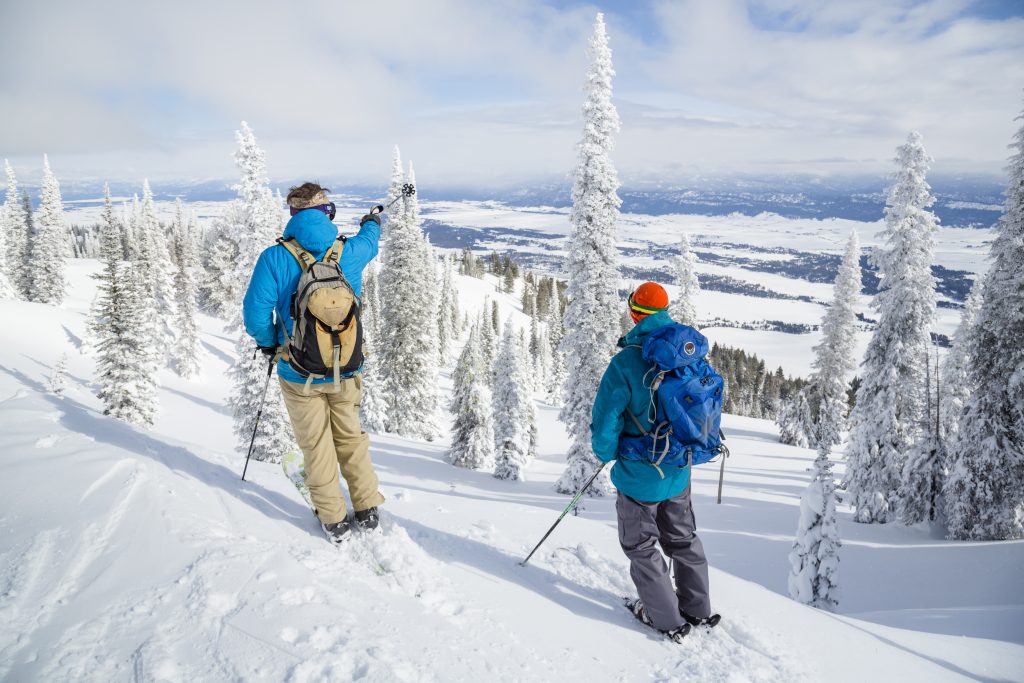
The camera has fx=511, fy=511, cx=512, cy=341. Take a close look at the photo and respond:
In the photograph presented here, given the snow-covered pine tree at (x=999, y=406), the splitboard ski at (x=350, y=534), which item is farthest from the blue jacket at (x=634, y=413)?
the snow-covered pine tree at (x=999, y=406)

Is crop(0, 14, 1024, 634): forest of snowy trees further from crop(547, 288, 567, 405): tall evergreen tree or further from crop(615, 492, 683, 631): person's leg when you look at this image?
crop(547, 288, 567, 405): tall evergreen tree

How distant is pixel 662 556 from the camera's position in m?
3.95

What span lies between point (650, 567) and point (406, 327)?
25.7 meters

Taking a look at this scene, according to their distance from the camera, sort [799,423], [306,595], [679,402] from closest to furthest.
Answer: [306,595] → [679,402] → [799,423]

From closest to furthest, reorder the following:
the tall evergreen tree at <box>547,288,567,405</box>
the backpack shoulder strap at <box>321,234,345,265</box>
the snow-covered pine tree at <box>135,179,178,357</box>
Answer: the backpack shoulder strap at <box>321,234,345,265</box>
the snow-covered pine tree at <box>135,179,178,357</box>
the tall evergreen tree at <box>547,288,567,405</box>

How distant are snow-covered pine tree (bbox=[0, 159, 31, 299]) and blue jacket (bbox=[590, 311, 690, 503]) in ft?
208

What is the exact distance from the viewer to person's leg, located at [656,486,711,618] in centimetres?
407

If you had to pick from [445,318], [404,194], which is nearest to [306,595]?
[404,194]

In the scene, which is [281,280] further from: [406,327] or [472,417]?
[406,327]

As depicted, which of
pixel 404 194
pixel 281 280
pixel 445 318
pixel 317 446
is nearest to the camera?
pixel 281 280

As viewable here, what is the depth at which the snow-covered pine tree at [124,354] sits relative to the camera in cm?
1984

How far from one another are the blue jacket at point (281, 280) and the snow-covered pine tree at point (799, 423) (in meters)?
42.2

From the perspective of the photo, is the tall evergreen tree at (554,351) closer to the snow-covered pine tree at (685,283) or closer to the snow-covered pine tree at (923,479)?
the snow-covered pine tree at (685,283)

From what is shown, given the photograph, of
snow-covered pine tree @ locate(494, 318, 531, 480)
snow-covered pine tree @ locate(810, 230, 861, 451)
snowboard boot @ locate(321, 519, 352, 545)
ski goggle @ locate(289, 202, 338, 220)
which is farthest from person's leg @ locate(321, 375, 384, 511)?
snow-covered pine tree @ locate(810, 230, 861, 451)
